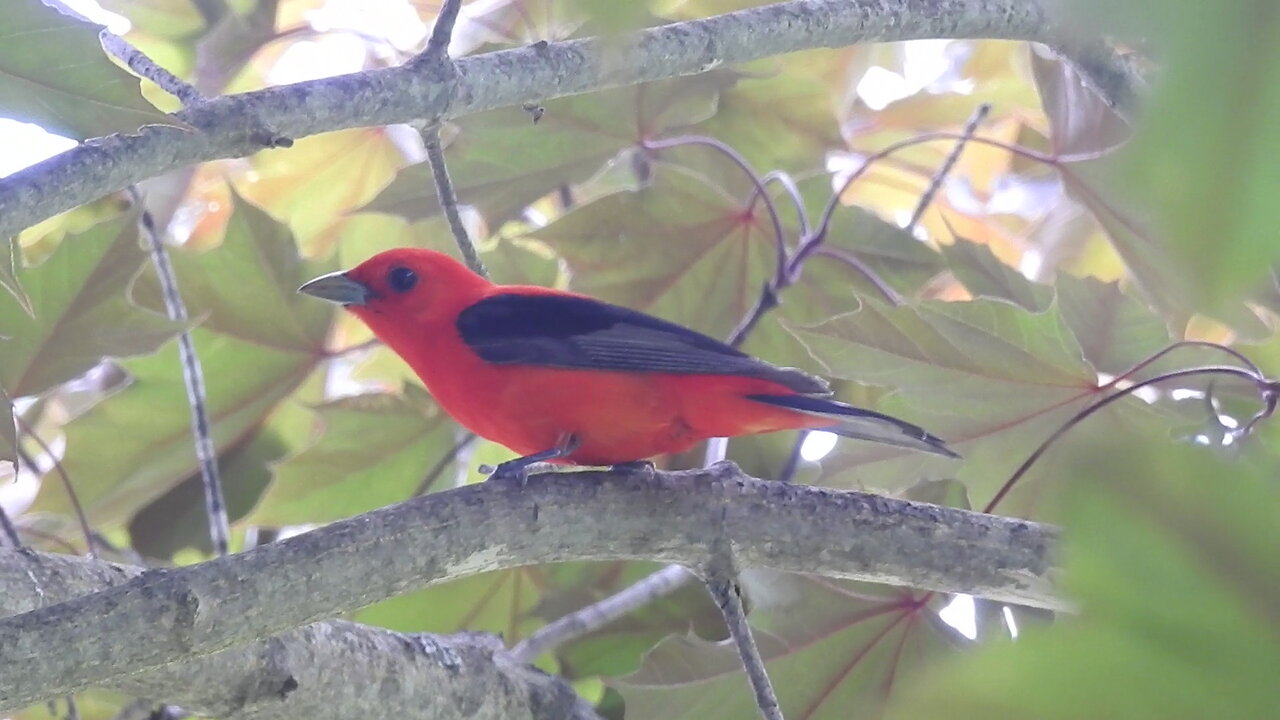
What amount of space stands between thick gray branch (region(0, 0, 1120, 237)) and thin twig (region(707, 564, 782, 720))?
65 cm

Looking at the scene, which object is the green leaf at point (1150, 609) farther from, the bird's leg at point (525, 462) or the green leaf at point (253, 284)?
the green leaf at point (253, 284)

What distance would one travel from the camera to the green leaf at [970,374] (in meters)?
1.72

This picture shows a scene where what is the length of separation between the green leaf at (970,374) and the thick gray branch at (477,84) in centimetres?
40

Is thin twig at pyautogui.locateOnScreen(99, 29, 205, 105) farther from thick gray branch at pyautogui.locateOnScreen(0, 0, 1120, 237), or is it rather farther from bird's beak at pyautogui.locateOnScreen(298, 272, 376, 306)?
bird's beak at pyautogui.locateOnScreen(298, 272, 376, 306)

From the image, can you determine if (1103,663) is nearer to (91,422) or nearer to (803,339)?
(803,339)

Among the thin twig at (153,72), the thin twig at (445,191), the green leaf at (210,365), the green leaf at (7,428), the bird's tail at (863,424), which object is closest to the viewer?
the thin twig at (153,72)

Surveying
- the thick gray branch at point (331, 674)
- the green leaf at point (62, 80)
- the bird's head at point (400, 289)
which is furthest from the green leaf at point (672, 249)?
the green leaf at point (62, 80)

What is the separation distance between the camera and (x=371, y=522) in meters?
1.35

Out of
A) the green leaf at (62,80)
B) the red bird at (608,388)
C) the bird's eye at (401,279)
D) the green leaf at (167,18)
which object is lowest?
the green leaf at (62,80)

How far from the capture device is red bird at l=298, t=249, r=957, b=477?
74.9 inches

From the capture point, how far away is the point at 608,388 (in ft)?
6.43

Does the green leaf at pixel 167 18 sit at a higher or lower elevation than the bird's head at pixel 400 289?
higher

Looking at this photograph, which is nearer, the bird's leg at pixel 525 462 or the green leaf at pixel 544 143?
the bird's leg at pixel 525 462

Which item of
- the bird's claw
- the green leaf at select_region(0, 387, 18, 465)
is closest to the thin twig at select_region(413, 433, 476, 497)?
the bird's claw
